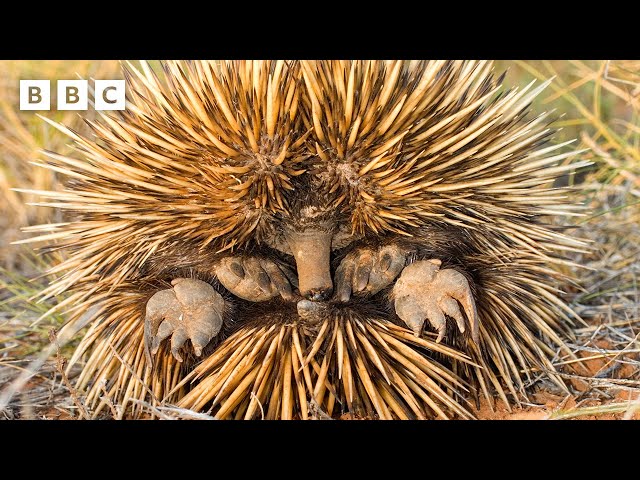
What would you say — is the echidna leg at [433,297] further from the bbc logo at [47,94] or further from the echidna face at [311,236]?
the bbc logo at [47,94]

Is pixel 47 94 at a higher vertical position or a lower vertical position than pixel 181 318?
higher

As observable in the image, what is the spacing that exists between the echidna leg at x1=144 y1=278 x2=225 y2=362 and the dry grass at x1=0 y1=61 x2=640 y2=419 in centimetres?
21

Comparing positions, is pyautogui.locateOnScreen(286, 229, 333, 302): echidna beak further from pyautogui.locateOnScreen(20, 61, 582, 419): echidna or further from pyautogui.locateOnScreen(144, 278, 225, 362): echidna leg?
pyautogui.locateOnScreen(144, 278, 225, 362): echidna leg

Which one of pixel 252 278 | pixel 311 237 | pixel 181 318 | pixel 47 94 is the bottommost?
pixel 181 318

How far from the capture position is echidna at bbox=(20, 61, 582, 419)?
8.04 ft

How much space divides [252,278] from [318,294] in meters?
0.23

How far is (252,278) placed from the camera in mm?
2707

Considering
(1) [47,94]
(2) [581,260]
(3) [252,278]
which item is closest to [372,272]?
(3) [252,278]

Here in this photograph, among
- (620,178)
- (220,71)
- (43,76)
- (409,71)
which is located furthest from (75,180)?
(620,178)

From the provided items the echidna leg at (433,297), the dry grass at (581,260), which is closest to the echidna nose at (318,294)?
the echidna leg at (433,297)

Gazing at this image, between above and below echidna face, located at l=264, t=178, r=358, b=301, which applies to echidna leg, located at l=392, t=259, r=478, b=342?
below

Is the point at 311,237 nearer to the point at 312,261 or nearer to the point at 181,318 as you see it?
the point at 312,261

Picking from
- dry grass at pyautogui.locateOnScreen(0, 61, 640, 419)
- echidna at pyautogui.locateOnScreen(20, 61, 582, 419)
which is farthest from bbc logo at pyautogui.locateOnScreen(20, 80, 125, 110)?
echidna at pyautogui.locateOnScreen(20, 61, 582, 419)

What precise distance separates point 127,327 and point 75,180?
0.54 meters
